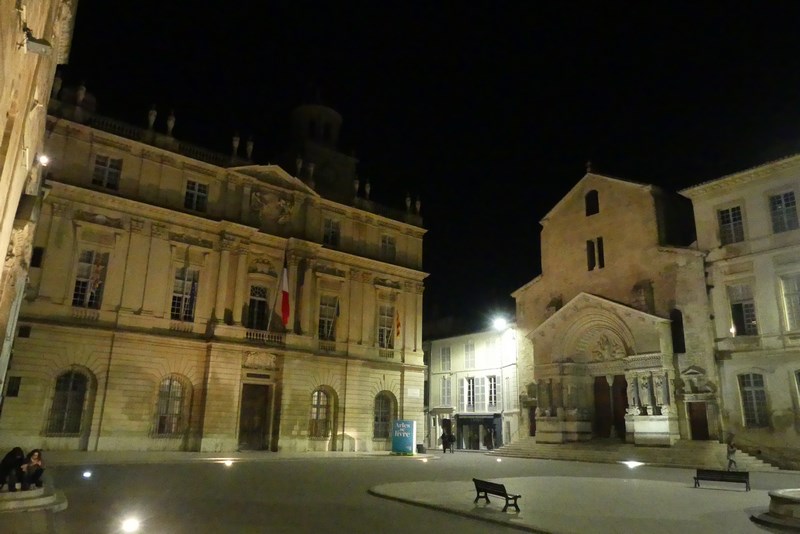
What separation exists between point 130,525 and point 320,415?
22.7m

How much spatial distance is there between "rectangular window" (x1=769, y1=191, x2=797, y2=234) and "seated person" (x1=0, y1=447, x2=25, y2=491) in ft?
90.4

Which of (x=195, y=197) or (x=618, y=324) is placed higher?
(x=195, y=197)

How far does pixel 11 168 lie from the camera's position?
939cm

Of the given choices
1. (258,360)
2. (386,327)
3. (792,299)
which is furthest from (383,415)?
(792,299)

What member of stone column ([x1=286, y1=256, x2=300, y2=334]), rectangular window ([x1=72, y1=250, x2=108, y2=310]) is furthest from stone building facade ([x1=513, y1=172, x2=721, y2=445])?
rectangular window ([x1=72, y1=250, x2=108, y2=310])

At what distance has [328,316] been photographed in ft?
105

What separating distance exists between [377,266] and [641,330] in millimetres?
14965

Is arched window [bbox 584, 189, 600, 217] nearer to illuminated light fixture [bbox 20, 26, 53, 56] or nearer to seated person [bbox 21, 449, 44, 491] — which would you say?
seated person [bbox 21, 449, 44, 491]

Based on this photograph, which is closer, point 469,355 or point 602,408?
point 602,408

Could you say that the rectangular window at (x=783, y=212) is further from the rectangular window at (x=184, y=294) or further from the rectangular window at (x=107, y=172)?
the rectangular window at (x=107, y=172)

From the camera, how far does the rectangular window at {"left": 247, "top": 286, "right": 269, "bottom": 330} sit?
95.7 feet

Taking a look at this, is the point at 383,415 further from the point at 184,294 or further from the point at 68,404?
the point at 68,404

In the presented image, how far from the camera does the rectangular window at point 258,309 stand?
29.2 metres

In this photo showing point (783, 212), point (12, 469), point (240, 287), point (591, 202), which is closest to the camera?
point (12, 469)
